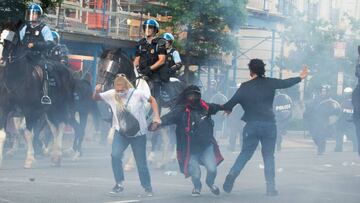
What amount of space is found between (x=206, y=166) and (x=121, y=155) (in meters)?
1.17

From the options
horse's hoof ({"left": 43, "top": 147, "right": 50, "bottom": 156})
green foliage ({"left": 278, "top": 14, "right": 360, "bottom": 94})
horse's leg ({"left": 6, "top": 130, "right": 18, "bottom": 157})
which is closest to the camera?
green foliage ({"left": 278, "top": 14, "right": 360, "bottom": 94})

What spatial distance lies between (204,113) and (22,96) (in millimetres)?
4457

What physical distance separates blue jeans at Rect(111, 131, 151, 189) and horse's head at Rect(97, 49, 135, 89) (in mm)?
2825

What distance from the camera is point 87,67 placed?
28844mm

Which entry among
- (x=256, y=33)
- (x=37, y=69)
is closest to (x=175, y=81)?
→ (x=37, y=69)

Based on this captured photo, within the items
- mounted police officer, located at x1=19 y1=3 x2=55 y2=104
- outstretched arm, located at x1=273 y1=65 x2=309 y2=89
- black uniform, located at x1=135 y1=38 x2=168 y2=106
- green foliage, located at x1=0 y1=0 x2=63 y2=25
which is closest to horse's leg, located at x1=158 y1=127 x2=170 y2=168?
black uniform, located at x1=135 y1=38 x2=168 y2=106

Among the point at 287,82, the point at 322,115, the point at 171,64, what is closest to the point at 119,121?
the point at 287,82

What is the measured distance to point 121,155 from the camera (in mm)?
13281

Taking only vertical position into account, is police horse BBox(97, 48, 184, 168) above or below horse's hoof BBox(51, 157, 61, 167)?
above

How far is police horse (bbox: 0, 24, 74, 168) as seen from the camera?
1659 cm

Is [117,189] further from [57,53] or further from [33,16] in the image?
[57,53]

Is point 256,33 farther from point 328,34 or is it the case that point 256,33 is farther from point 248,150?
point 248,150

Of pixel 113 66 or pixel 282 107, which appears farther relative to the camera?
pixel 282 107

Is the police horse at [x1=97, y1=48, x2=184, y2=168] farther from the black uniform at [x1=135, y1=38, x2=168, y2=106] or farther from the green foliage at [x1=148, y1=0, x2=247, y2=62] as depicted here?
the green foliage at [x1=148, y1=0, x2=247, y2=62]
